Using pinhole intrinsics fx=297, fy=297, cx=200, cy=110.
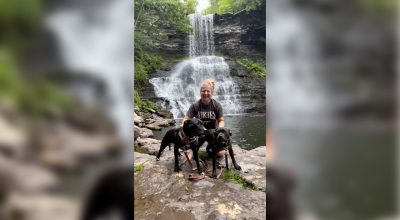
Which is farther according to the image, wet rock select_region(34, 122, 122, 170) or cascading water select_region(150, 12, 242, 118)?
cascading water select_region(150, 12, 242, 118)

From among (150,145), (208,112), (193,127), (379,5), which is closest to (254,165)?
(208,112)

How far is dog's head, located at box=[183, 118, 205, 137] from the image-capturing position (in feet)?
9.24

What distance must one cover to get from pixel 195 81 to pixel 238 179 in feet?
37.3

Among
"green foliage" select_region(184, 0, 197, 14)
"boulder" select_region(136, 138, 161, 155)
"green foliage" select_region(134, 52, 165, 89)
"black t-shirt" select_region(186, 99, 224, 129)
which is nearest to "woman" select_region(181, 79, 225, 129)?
"black t-shirt" select_region(186, 99, 224, 129)

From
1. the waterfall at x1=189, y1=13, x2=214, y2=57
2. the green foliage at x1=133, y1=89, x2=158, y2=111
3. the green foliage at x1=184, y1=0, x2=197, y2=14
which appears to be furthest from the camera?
the waterfall at x1=189, y1=13, x2=214, y2=57

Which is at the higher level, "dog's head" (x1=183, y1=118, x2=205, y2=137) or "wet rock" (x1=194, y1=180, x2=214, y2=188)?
"dog's head" (x1=183, y1=118, x2=205, y2=137)

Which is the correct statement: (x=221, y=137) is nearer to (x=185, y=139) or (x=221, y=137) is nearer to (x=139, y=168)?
(x=185, y=139)

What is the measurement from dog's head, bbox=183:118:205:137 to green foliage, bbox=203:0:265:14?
1734 centimetres

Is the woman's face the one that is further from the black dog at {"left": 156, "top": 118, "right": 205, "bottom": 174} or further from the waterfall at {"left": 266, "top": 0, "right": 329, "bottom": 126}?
the waterfall at {"left": 266, "top": 0, "right": 329, "bottom": 126}

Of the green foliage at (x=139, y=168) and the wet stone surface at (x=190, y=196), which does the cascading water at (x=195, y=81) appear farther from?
the wet stone surface at (x=190, y=196)

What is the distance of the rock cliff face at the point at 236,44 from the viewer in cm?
1602

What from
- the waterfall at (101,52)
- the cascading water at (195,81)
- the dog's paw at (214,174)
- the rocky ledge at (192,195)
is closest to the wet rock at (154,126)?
the cascading water at (195,81)

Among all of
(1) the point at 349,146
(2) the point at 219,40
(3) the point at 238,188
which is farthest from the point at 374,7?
(2) the point at 219,40

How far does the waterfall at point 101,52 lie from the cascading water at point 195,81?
10087mm
